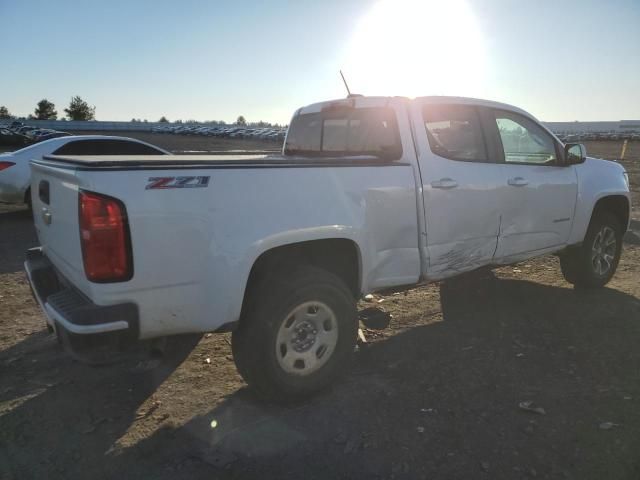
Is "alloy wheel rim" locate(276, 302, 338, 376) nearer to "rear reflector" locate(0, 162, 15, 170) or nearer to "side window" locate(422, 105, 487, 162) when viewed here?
"side window" locate(422, 105, 487, 162)

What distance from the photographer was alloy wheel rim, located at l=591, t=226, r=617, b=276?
5484 mm

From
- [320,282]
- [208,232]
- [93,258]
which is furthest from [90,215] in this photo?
[320,282]

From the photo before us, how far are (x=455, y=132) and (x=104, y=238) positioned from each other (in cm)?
291

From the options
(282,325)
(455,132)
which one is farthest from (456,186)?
(282,325)

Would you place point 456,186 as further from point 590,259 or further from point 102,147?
point 102,147

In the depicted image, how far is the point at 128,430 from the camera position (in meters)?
3.02

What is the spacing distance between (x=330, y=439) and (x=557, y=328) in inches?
104

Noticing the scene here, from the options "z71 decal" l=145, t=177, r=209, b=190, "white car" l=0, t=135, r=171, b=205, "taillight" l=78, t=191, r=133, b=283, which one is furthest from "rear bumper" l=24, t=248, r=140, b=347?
"white car" l=0, t=135, r=171, b=205

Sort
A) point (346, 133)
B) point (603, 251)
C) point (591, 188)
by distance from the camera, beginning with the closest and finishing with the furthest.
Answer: point (346, 133), point (591, 188), point (603, 251)

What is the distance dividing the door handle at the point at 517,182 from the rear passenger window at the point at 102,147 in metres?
6.37

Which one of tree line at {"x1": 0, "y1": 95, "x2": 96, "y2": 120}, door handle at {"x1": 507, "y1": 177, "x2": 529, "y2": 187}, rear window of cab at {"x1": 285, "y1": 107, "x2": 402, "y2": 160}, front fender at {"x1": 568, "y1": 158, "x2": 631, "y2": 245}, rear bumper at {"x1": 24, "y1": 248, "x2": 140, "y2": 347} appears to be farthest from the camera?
tree line at {"x1": 0, "y1": 95, "x2": 96, "y2": 120}

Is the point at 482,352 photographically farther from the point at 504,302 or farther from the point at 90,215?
the point at 90,215

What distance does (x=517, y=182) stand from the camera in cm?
439

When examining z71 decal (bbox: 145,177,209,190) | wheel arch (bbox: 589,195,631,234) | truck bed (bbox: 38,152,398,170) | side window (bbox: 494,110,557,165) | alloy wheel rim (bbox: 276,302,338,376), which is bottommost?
alloy wheel rim (bbox: 276,302,338,376)
